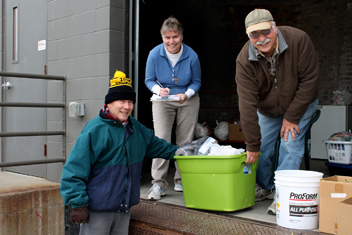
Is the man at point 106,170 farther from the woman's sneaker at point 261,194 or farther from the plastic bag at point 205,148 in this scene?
the woman's sneaker at point 261,194

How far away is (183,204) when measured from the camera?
3553mm

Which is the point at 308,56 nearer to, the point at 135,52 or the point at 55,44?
the point at 135,52

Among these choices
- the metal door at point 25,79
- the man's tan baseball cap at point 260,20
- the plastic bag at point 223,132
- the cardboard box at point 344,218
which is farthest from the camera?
the plastic bag at point 223,132

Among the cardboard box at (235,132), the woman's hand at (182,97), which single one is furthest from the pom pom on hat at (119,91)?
the cardboard box at (235,132)

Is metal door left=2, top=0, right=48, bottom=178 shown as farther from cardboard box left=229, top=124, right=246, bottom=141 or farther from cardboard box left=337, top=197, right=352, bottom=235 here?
cardboard box left=337, top=197, right=352, bottom=235

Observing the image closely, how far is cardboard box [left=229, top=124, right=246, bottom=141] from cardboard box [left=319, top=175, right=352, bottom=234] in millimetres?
3691

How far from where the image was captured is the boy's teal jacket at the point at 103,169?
8.98 ft

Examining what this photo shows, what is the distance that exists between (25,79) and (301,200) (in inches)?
177

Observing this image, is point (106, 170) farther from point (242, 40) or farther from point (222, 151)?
point (242, 40)

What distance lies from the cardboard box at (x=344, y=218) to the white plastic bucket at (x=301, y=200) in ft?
1.19

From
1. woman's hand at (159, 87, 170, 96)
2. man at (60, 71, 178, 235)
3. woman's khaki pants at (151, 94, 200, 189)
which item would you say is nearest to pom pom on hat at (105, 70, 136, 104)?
man at (60, 71, 178, 235)

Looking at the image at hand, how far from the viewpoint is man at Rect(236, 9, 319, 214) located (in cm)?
295

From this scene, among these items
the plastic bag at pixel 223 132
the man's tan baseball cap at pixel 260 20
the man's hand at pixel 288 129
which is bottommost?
the plastic bag at pixel 223 132

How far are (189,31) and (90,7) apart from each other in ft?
13.6
